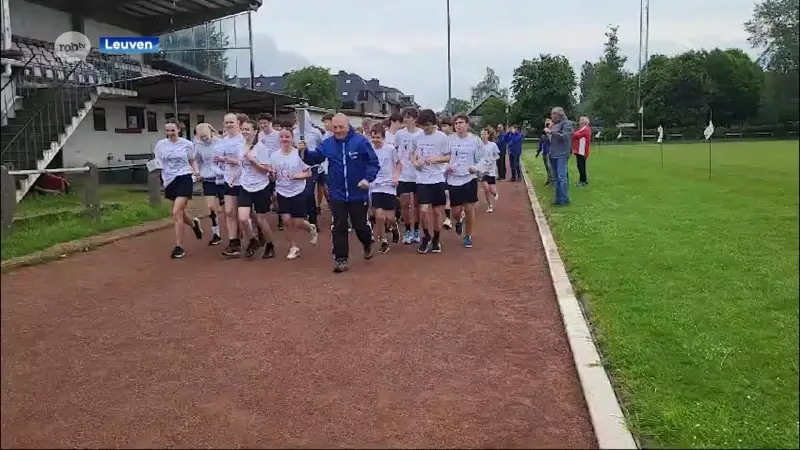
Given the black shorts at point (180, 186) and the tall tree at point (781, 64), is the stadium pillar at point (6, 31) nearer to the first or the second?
the black shorts at point (180, 186)

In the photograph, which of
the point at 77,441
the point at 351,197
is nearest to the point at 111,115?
the point at 351,197

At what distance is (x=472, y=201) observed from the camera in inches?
432

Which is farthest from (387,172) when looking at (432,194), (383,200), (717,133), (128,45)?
(128,45)

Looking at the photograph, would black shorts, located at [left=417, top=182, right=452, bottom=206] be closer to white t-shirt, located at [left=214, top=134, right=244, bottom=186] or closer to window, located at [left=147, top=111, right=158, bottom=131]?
white t-shirt, located at [left=214, top=134, right=244, bottom=186]

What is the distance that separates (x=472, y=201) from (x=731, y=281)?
3.99 m

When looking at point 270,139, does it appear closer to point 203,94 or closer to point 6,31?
point 6,31

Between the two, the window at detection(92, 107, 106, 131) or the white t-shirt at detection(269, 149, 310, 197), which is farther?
the window at detection(92, 107, 106, 131)

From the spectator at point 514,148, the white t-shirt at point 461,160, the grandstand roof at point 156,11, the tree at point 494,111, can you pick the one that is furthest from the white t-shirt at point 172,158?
the tree at point 494,111

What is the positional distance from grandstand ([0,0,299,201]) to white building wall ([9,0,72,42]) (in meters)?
0.03

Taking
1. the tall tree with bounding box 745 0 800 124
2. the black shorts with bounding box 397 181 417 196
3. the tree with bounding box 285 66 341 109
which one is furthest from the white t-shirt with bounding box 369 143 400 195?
the tree with bounding box 285 66 341 109

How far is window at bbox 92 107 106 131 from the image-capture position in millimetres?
26595

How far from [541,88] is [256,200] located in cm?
5350

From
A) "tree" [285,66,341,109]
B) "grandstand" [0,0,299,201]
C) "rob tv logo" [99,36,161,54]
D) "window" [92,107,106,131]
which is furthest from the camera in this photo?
"tree" [285,66,341,109]

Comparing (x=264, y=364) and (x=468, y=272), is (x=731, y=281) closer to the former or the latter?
(x=468, y=272)
